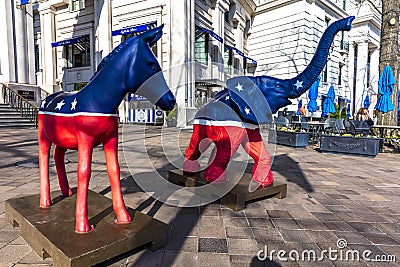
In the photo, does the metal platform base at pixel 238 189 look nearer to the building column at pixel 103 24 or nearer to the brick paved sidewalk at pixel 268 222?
the brick paved sidewalk at pixel 268 222

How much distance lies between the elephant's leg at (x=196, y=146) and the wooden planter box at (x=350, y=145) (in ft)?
19.6

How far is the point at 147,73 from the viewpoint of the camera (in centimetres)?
218

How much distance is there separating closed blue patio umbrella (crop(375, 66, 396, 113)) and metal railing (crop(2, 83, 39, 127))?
16.3 meters

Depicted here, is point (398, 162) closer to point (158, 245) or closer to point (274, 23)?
point (158, 245)

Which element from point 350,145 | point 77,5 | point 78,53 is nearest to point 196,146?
point 350,145

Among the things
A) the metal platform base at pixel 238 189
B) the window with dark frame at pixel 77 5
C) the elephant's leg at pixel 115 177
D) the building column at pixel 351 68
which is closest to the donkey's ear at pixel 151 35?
the elephant's leg at pixel 115 177

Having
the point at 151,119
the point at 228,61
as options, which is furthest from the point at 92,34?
the point at 228,61

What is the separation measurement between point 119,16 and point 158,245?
62.8 ft

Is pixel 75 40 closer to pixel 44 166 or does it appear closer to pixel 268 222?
pixel 44 166

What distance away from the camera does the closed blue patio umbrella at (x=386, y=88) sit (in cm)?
908

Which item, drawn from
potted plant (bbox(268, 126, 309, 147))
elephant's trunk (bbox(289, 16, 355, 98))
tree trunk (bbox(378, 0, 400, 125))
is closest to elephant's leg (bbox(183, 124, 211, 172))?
elephant's trunk (bbox(289, 16, 355, 98))

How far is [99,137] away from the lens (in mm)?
2229

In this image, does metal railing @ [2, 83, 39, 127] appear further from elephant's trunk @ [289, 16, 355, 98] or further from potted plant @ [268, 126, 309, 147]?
elephant's trunk @ [289, 16, 355, 98]

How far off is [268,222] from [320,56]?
79.2 inches
